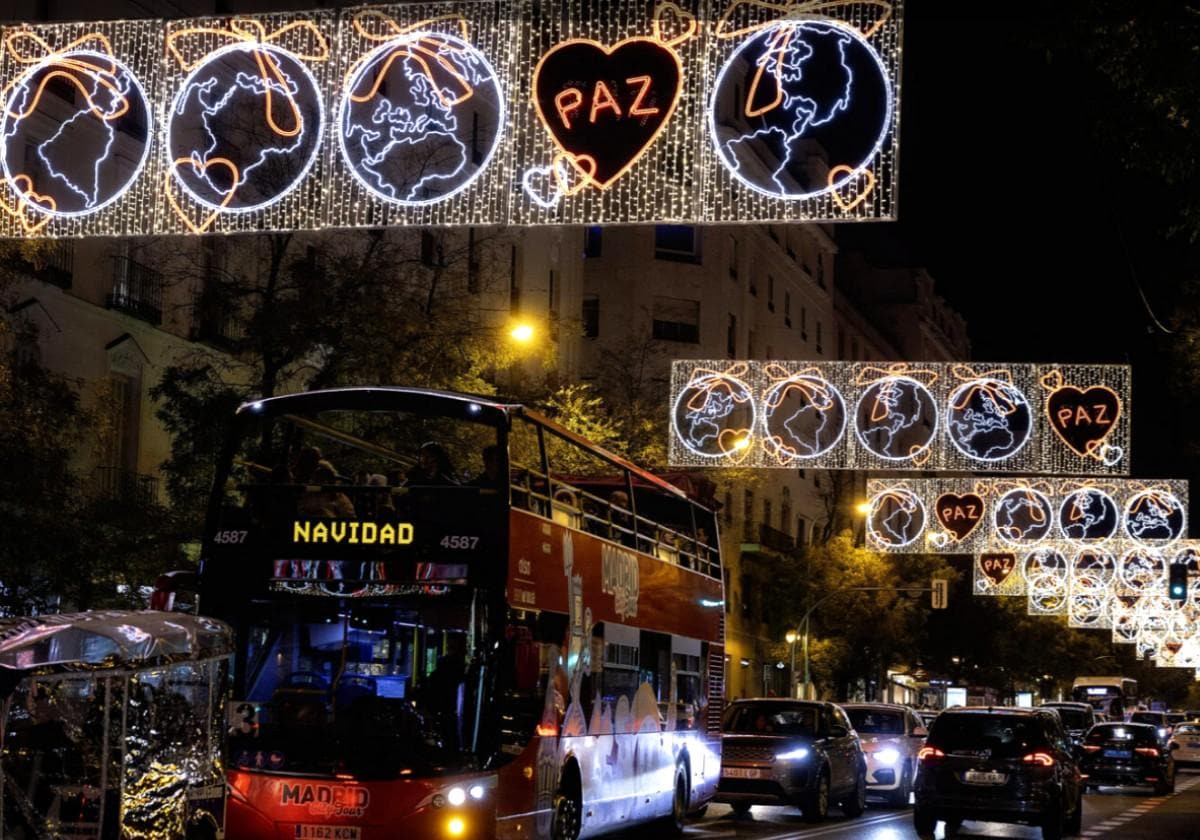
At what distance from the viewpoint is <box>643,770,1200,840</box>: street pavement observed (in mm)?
23656

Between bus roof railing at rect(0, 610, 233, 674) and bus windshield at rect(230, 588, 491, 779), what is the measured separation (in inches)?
141

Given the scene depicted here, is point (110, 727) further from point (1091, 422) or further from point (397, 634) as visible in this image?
point (1091, 422)

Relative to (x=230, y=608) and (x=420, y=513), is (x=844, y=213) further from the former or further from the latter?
(x=230, y=608)

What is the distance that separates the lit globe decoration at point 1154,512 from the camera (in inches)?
1585

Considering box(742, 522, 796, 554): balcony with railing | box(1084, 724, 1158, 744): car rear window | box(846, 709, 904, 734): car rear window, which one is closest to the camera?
box(846, 709, 904, 734): car rear window

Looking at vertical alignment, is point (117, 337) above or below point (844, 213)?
above

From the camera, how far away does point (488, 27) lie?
53.2 feet

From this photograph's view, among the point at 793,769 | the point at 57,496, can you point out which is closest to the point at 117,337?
the point at 57,496

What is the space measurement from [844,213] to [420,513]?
4389 mm

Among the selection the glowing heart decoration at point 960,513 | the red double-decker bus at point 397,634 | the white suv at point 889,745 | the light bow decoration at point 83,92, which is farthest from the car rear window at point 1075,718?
the light bow decoration at point 83,92

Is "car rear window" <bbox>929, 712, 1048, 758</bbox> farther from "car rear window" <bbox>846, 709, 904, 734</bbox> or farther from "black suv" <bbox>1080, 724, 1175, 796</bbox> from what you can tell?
"black suv" <bbox>1080, 724, 1175, 796</bbox>

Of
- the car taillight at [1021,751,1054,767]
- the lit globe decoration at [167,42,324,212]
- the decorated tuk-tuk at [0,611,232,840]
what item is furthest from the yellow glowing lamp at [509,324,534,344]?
the decorated tuk-tuk at [0,611,232,840]

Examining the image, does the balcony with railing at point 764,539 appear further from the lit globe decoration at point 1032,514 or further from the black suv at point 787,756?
the black suv at point 787,756

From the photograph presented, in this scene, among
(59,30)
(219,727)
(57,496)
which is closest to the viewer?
(219,727)
